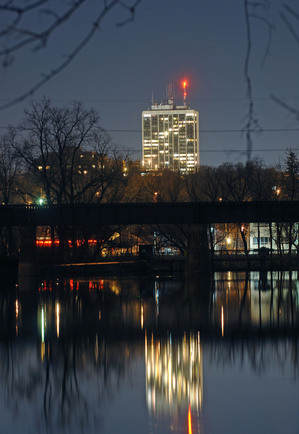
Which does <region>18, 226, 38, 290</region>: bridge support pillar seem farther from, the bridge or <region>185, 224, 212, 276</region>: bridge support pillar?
<region>185, 224, 212, 276</region>: bridge support pillar

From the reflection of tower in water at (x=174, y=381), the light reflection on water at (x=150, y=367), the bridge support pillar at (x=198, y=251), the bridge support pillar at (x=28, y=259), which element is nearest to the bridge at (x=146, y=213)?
the bridge support pillar at (x=198, y=251)

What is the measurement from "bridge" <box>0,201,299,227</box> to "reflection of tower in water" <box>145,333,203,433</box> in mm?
46623

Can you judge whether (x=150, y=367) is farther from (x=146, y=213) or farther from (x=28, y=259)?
(x=146, y=213)

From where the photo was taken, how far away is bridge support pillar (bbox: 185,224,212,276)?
79.1m

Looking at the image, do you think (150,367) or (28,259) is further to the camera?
(28,259)

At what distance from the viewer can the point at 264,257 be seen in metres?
88.4

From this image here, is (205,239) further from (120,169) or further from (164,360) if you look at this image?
(164,360)

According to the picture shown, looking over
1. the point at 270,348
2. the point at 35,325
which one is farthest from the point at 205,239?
the point at 270,348

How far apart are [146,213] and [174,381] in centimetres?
5664

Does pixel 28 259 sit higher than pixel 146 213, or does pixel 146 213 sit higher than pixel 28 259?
pixel 146 213

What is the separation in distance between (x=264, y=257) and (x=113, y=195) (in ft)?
70.5

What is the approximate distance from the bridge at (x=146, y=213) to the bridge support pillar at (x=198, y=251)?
1589mm

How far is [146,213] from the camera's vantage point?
7781 centimetres

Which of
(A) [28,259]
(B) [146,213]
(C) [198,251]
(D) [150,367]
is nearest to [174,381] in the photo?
(D) [150,367]
